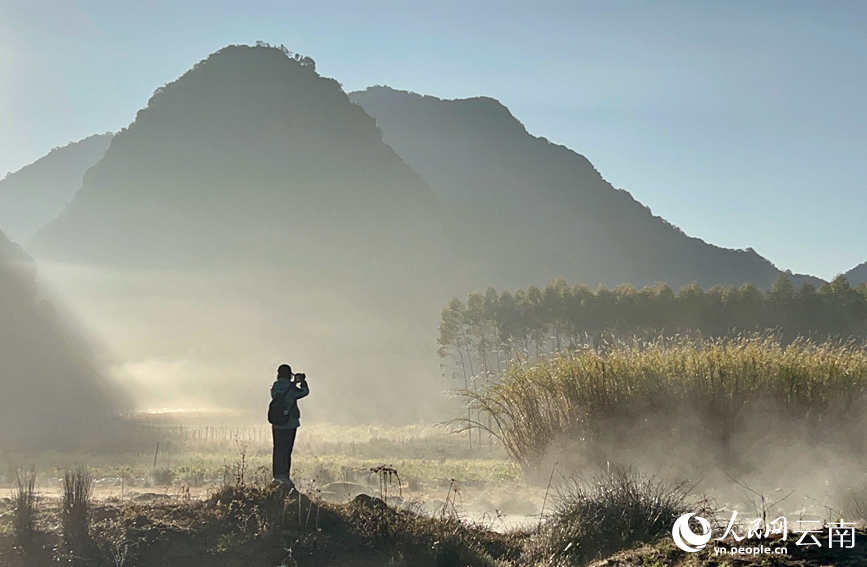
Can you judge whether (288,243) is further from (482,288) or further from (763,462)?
(763,462)

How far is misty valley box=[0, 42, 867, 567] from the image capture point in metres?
8.42

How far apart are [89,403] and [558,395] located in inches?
3084

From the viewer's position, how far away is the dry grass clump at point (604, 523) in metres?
7.60

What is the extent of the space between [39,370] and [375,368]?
179 feet

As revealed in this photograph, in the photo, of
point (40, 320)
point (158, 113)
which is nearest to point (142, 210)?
point (158, 113)

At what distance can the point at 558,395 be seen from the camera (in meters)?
13.0

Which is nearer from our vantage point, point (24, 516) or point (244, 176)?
point (24, 516)

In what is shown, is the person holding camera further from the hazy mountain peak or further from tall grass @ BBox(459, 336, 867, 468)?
the hazy mountain peak

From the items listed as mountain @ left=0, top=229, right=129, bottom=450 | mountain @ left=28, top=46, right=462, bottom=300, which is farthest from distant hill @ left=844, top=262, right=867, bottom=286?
mountain @ left=0, top=229, right=129, bottom=450
